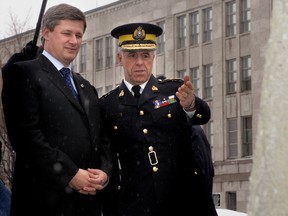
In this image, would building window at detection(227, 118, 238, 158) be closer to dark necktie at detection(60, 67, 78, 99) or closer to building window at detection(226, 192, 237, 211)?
building window at detection(226, 192, 237, 211)

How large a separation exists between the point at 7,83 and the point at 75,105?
38 centimetres

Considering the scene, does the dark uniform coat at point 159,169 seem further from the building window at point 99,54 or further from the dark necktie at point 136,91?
the building window at point 99,54

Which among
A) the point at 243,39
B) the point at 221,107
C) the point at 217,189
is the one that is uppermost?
the point at 243,39

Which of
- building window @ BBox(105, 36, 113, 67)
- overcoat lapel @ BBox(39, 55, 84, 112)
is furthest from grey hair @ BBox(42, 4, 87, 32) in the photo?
building window @ BBox(105, 36, 113, 67)

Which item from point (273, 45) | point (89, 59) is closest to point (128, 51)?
point (273, 45)

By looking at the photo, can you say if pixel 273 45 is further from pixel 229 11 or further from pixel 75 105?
pixel 229 11

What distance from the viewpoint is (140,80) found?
17.9 feet

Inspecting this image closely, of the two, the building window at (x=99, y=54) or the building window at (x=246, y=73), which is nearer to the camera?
the building window at (x=246, y=73)

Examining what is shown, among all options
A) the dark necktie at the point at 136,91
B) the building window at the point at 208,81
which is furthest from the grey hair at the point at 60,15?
the building window at the point at 208,81

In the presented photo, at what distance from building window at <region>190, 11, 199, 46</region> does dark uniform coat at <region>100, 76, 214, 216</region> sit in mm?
47105

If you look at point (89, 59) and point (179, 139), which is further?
point (89, 59)

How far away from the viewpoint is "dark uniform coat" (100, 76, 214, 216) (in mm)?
5266

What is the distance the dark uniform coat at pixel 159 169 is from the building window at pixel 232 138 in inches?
1749

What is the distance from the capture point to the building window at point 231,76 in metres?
49.8
